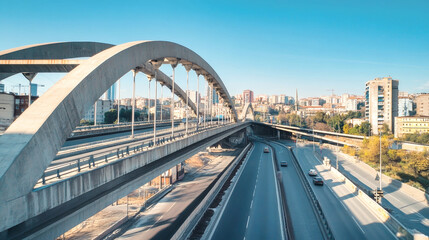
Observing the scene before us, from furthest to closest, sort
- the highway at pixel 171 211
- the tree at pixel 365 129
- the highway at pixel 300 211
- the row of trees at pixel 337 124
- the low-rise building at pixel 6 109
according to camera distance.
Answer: the row of trees at pixel 337 124 → the tree at pixel 365 129 → the low-rise building at pixel 6 109 → the highway at pixel 171 211 → the highway at pixel 300 211

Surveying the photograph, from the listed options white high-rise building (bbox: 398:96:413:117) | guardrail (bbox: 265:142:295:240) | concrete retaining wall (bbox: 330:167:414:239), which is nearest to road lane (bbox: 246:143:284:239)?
guardrail (bbox: 265:142:295:240)

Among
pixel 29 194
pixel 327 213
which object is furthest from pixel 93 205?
pixel 327 213

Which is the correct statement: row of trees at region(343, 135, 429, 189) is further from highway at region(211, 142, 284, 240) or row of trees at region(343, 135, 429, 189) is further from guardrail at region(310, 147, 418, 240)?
highway at region(211, 142, 284, 240)

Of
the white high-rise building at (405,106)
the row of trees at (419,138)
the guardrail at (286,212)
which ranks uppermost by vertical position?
the white high-rise building at (405,106)

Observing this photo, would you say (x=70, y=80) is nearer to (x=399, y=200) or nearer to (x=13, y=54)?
(x=13, y=54)

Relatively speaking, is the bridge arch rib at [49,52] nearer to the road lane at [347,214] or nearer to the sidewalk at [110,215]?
the sidewalk at [110,215]

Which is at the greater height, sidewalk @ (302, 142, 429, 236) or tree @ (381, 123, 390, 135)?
tree @ (381, 123, 390, 135)

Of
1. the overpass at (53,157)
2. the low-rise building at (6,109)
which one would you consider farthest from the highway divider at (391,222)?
the low-rise building at (6,109)
